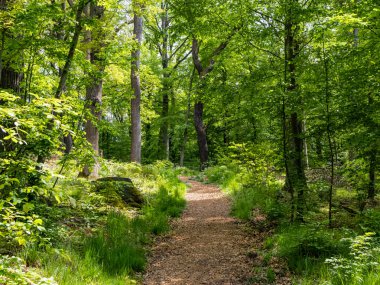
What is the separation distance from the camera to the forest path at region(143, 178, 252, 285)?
185 inches

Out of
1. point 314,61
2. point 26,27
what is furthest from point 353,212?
point 26,27

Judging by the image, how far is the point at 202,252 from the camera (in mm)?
5707

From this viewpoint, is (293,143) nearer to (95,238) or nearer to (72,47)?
(95,238)

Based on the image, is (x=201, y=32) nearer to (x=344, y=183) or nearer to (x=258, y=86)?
(x=258, y=86)

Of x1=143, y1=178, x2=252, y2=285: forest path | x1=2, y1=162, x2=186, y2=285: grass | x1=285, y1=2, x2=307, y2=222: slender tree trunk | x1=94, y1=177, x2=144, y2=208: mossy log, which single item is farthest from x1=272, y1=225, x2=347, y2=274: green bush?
x1=94, y1=177, x2=144, y2=208: mossy log

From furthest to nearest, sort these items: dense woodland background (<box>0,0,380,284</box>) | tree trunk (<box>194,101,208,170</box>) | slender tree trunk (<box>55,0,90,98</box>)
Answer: tree trunk (<box>194,101,208,170</box>) < slender tree trunk (<box>55,0,90,98</box>) < dense woodland background (<box>0,0,380,284</box>)

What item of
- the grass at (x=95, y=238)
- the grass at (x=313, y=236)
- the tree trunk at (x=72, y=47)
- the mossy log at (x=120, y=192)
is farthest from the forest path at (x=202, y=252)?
the tree trunk at (x=72, y=47)

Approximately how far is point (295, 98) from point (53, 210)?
4.49 m

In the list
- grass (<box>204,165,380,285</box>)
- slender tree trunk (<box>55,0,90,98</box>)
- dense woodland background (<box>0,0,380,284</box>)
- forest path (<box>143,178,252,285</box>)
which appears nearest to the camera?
dense woodland background (<box>0,0,380,284</box>)

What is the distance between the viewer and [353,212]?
6758 millimetres

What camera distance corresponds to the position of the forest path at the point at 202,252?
15.5ft

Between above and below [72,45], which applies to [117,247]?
below

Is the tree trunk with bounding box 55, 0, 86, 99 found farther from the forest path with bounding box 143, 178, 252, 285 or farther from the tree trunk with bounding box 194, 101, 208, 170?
the tree trunk with bounding box 194, 101, 208, 170

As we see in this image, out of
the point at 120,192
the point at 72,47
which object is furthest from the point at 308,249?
the point at 72,47
